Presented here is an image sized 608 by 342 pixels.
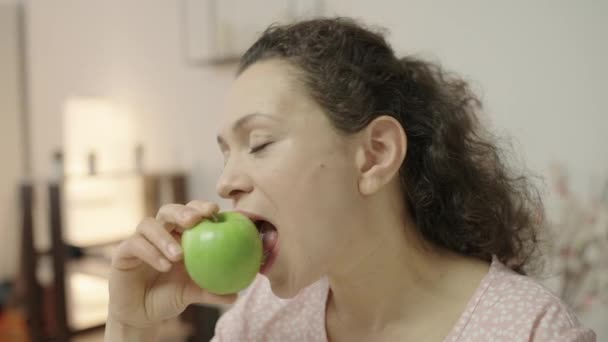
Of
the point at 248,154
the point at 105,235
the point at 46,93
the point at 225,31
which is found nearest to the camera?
the point at 248,154

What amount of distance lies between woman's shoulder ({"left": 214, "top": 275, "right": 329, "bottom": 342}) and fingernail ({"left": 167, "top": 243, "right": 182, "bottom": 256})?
0.33 meters

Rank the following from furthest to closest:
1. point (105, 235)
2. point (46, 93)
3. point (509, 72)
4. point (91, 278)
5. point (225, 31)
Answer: point (46, 93) < point (105, 235) < point (91, 278) < point (225, 31) < point (509, 72)

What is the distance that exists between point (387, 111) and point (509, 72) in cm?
80

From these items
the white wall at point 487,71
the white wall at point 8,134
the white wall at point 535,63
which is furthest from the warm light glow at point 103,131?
the white wall at point 535,63

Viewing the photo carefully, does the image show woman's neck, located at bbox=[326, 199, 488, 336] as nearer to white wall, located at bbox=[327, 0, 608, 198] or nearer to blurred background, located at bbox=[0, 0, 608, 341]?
blurred background, located at bbox=[0, 0, 608, 341]

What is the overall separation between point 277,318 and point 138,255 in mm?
341

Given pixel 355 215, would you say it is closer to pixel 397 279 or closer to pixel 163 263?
pixel 397 279

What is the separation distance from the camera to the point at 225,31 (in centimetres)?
222

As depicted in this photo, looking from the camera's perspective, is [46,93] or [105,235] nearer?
[105,235]

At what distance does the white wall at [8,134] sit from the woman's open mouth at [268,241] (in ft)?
11.4

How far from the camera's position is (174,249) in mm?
792

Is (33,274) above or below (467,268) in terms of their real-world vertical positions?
below

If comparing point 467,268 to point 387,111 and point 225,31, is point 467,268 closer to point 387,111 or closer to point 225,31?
point 387,111

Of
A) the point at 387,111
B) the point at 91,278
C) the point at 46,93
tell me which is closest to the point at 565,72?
the point at 387,111
